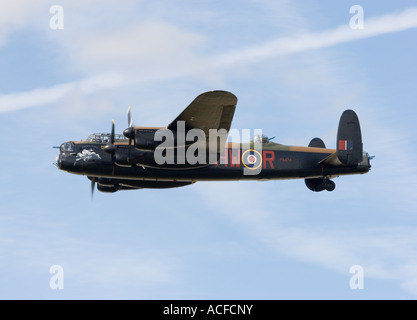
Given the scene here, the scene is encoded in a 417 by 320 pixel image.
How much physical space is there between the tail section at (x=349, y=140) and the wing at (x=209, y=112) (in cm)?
598

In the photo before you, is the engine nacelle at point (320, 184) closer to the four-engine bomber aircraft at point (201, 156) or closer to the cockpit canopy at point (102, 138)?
the four-engine bomber aircraft at point (201, 156)

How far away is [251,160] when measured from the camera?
38.2 meters

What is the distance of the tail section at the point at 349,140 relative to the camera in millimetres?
38281

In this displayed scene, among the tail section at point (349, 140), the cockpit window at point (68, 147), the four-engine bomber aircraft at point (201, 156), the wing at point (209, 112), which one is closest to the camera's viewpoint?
the wing at point (209, 112)

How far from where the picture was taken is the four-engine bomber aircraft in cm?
3516

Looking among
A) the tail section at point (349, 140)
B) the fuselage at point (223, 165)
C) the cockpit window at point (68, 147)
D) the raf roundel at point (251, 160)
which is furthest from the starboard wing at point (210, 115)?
the tail section at point (349, 140)

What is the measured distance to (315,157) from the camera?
39031 millimetres

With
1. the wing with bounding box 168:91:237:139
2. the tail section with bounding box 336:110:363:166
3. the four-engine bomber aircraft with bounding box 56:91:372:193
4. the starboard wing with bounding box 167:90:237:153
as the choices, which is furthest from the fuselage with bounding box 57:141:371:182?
the wing with bounding box 168:91:237:139

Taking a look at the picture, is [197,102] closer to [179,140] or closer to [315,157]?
[179,140]

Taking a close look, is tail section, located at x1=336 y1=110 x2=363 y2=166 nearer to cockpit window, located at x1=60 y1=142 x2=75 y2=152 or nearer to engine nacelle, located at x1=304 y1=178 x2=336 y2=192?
engine nacelle, located at x1=304 y1=178 x2=336 y2=192

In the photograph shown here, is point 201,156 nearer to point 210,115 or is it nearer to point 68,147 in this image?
point 210,115

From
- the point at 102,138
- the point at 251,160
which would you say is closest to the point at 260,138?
the point at 251,160

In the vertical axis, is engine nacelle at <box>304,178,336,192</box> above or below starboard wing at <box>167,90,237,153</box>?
below

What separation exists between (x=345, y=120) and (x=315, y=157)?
83.0 inches
